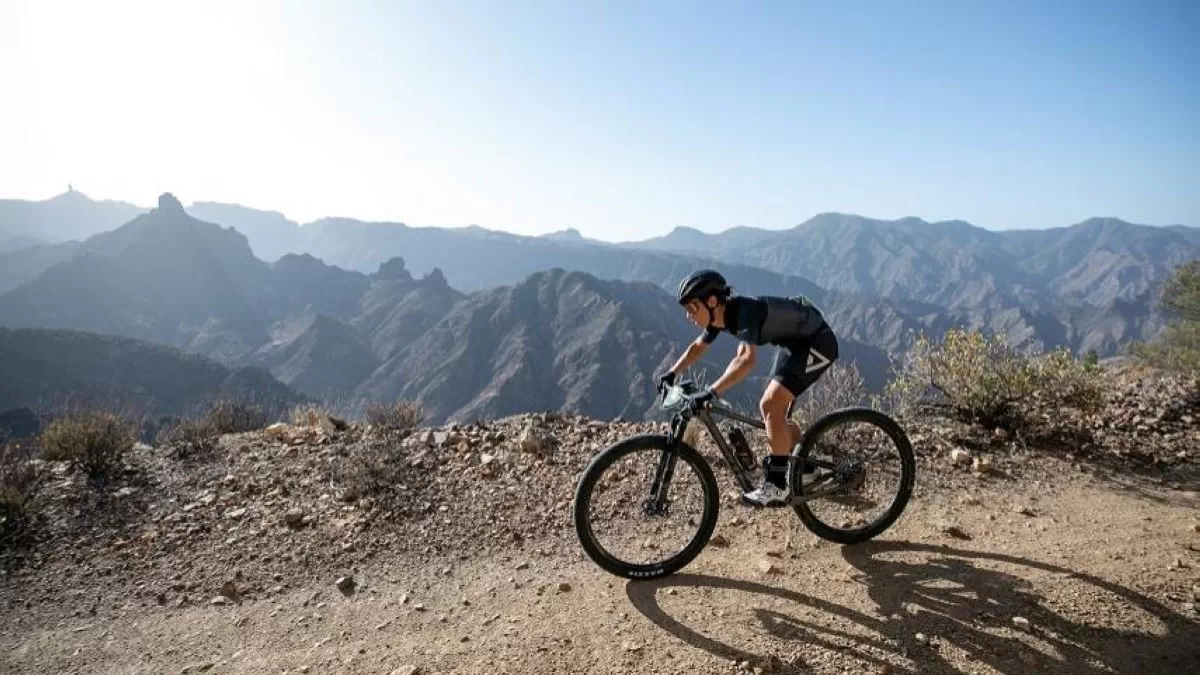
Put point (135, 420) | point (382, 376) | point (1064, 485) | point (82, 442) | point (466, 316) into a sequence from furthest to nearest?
point (466, 316), point (382, 376), point (135, 420), point (82, 442), point (1064, 485)

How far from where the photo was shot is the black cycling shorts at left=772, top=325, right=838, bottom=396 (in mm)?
4848

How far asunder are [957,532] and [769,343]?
247 centimetres

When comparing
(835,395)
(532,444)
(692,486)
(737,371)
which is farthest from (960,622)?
(835,395)

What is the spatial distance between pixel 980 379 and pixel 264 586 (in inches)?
333

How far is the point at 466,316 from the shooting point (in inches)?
6294

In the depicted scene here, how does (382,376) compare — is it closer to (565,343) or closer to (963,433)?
(565,343)

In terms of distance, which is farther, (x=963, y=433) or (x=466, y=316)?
(x=466, y=316)

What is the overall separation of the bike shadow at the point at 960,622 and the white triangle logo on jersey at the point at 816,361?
1633 mm

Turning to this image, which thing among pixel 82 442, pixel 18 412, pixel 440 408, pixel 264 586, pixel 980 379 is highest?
pixel 980 379

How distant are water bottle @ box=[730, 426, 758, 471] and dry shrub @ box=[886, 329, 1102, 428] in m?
4.55

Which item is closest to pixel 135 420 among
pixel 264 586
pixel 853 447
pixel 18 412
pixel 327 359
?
pixel 264 586

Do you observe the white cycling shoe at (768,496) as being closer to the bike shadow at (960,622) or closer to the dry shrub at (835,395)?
the bike shadow at (960,622)

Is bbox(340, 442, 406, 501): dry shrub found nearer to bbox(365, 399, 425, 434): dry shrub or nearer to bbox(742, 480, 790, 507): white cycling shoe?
bbox(365, 399, 425, 434): dry shrub

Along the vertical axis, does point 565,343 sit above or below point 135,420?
below
